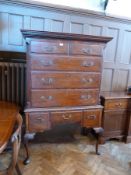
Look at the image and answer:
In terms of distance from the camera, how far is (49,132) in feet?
9.02

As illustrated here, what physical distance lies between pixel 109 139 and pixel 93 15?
194 cm

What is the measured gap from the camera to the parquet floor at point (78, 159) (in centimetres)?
200

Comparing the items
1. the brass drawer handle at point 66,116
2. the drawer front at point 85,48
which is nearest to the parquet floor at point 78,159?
the brass drawer handle at point 66,116

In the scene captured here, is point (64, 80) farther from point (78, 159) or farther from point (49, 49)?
point (78, 159)

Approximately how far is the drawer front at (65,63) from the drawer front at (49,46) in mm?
56

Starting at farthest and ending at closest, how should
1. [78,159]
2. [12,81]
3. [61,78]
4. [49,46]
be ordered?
[12,81] < [78,159] < [61,78] < [49,46]

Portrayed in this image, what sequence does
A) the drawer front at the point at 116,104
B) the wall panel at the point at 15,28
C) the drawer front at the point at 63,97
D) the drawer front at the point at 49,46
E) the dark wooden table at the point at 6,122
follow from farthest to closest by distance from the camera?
the drawer front at the point at 116,104 → the wall panel at the point at 15,28 → the drawer front at the point at 63,97 → the drawer front at the point at 49,46 → the dark wooden table at the point at 6,122

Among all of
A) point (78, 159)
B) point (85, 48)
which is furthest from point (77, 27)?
point (78, 159)

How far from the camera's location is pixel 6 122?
1.52 metres

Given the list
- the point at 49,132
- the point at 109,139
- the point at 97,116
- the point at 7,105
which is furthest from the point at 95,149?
the point at 7,105

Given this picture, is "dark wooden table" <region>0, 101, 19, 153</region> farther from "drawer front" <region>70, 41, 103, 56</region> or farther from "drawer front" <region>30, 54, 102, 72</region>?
"drawer front" <region>70, 41, 103, 56</region>

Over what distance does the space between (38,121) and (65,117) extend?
13.1 inches

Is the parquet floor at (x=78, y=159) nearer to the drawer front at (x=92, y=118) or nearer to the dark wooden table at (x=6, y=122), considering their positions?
the drawer front at (x=92, y=118)

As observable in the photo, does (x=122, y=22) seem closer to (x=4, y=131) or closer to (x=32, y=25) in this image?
(x=32, y=25)
